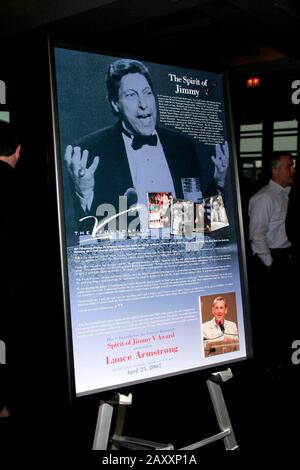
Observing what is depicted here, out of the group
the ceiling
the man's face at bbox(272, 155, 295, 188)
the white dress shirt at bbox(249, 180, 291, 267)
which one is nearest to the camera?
the white dress shirt at bbox(249, 180, 291, 267)

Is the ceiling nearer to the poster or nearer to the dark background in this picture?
the dark background

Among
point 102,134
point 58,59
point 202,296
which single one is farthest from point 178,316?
point 58,59

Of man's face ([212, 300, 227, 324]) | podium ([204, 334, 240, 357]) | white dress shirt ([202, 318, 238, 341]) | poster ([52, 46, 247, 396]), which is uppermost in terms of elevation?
poster ([52, 46, 247, 396])

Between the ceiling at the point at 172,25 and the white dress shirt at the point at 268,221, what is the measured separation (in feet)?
6.49

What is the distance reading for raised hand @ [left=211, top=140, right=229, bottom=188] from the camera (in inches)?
75.6

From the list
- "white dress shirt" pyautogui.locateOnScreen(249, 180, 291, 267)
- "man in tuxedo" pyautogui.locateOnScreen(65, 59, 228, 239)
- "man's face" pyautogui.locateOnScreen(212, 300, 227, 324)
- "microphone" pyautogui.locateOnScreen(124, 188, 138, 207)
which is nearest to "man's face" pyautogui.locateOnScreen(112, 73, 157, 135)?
"man in tuxedo" pyautogui.locateOnScreen(65, 59, 228, 239)

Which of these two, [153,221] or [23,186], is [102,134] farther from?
[23,186]

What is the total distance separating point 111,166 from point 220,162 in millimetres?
473

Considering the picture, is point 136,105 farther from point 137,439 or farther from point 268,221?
point 268,221

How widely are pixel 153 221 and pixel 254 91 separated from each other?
4225 millimetres

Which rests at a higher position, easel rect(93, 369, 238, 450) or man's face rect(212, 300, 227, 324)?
man's face rect(212, 300, 227, 324)

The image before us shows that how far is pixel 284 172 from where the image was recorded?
13.3 feet

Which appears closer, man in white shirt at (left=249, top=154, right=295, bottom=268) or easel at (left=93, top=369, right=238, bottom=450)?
easel at (left=93, top=369, right=238, bottom=450)

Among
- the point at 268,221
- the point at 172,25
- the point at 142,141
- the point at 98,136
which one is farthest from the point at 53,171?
the point at 172,25
